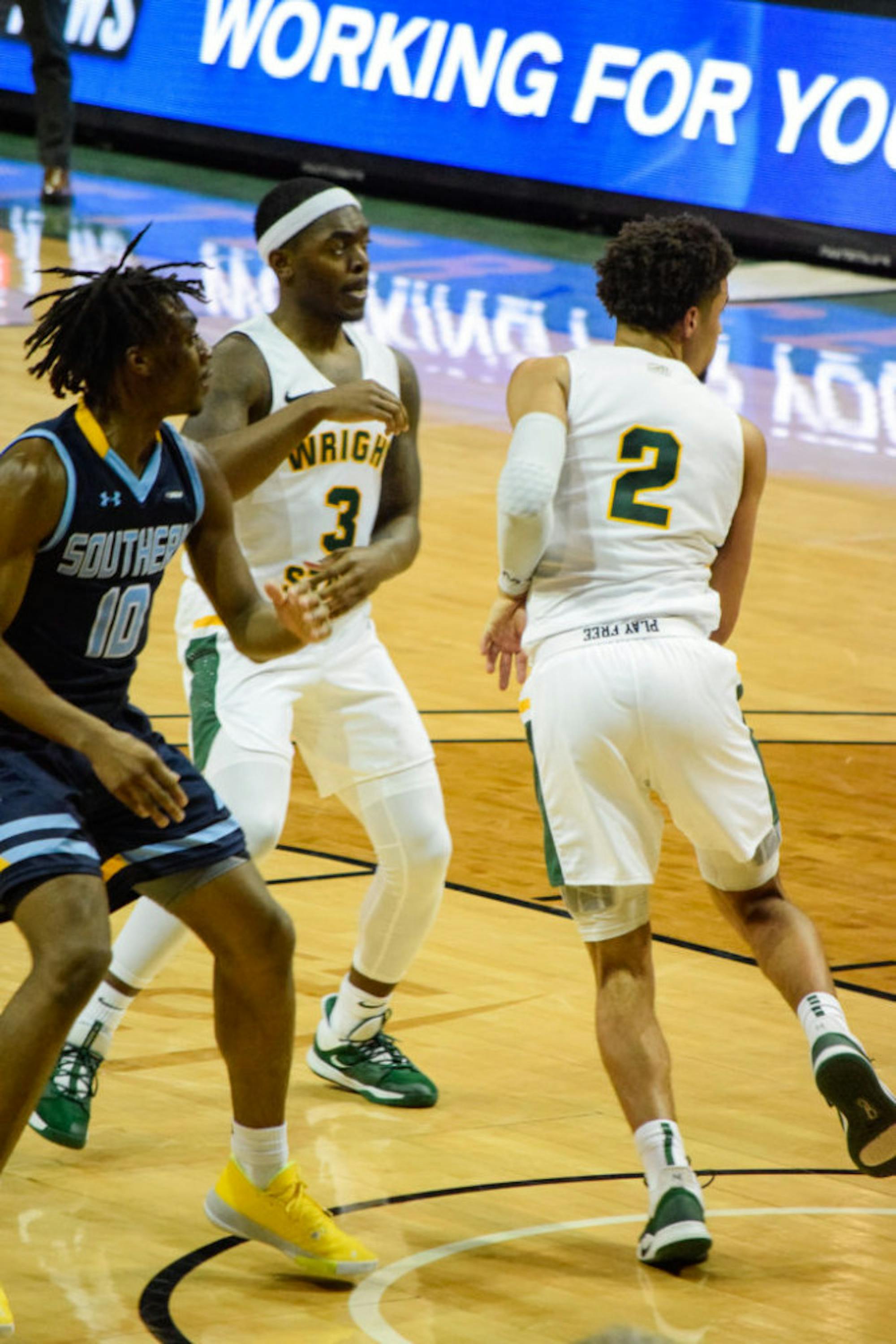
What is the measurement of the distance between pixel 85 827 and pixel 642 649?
3.74 ft

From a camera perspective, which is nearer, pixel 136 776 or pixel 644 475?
pixel 136 776

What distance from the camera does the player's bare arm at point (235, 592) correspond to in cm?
424

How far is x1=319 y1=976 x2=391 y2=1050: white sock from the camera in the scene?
17.2ft

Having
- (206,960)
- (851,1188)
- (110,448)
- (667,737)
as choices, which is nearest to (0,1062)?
(110,448)

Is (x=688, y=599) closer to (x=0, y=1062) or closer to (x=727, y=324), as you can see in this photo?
(x=0, y=1062)

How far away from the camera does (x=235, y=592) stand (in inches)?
171

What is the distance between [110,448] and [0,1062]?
106 cm

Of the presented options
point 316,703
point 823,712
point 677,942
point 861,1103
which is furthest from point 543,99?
point 861,1103

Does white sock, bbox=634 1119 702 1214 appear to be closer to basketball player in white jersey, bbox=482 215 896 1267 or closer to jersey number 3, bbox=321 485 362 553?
basketball player in white jersey, bbox=482 215 896 1267

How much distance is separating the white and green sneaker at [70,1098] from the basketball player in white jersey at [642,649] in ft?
3.58

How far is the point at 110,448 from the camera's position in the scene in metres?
4.05

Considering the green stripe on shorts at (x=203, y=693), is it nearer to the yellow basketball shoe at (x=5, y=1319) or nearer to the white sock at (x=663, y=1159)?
the white sock at (x=663, y=1159)

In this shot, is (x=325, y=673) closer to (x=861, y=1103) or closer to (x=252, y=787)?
(x=252, y=787)

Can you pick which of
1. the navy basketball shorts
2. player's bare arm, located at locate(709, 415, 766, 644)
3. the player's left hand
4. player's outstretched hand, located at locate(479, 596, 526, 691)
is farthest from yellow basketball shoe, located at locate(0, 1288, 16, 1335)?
player's bare arm, located at locate(709, 415, 766, 644)
